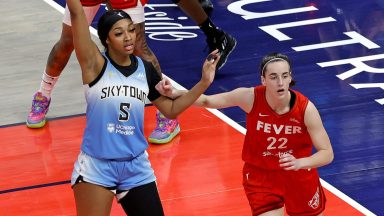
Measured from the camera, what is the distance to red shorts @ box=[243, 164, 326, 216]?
7012mm

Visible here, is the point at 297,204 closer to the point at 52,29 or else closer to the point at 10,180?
the point at 10,180

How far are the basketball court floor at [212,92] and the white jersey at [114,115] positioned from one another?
175cm

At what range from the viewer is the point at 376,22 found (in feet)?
40.9

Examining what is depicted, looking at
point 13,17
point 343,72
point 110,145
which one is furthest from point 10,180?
point 13,17

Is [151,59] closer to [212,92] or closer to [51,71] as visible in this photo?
[51,71]

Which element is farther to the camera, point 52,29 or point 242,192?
point 52,29

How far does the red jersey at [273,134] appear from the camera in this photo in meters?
6.91

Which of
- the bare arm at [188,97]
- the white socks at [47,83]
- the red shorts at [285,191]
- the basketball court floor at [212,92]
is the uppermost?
the bare arm at [188,97]

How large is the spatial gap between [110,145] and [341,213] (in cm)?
227

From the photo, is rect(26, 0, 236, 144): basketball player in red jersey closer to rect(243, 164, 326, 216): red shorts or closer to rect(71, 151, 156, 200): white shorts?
rect(243, 164, 326, 216): red shorts

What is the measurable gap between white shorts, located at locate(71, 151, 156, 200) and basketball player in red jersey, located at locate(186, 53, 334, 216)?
670mm

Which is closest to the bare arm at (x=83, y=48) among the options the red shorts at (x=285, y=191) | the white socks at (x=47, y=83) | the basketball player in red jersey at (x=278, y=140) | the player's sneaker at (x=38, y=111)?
the basketball player in red jersey at (x=278, y=140)

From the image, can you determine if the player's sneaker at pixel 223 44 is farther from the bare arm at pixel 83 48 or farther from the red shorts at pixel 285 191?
the bare arm at pixel 83 48

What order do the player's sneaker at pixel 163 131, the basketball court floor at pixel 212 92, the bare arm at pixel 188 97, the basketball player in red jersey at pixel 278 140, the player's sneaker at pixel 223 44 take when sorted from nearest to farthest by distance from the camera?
the bare arm at pixel 188 97
the basketball player in red jersey at pixel 278 140
the basketball court floor at pixel 212 92
the player's sneaker at pixel 163 131
the player's sneaker at pixel 223 44
